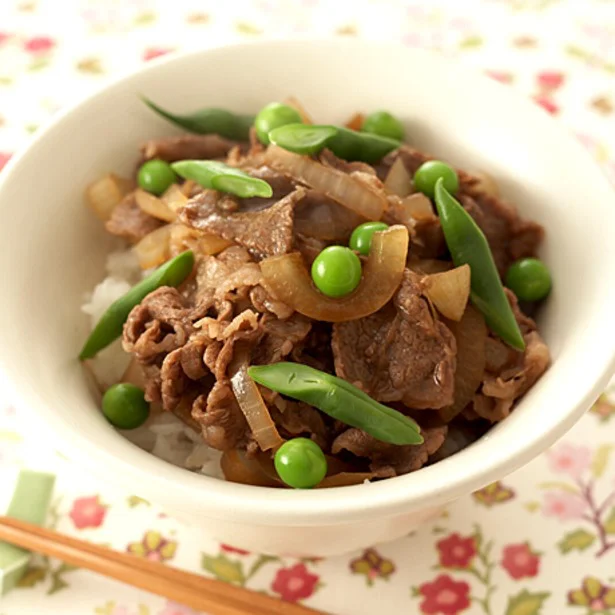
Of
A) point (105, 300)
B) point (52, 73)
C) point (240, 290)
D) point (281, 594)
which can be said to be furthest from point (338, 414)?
point (52, 73)

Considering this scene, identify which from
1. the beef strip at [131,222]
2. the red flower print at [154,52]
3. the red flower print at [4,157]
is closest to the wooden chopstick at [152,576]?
the beef strip at [131,222]

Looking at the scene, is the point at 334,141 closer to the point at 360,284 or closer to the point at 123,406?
the point at 360,284

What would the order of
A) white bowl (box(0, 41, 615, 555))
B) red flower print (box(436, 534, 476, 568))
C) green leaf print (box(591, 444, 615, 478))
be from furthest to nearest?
green leaf print (box(591, 444, 615, 478)) < red flower print (box(436, 534, 476, 568)) < white bowl (box(0, 41, 615, 555))

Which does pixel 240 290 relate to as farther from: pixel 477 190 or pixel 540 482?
pixel 540 482

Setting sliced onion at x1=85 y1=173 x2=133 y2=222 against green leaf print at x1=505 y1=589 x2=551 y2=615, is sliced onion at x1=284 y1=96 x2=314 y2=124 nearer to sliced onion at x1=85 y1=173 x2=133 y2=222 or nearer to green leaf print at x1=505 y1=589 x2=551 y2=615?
sliced onion at x1=85 y1=173 x2=133 y2=222

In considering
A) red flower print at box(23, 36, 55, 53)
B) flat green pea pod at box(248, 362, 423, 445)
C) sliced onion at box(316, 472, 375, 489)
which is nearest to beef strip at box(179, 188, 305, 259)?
flat green pea pod at box(248, 362, 423, 445)

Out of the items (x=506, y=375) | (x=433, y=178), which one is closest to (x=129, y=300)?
(x=433, y=178)
